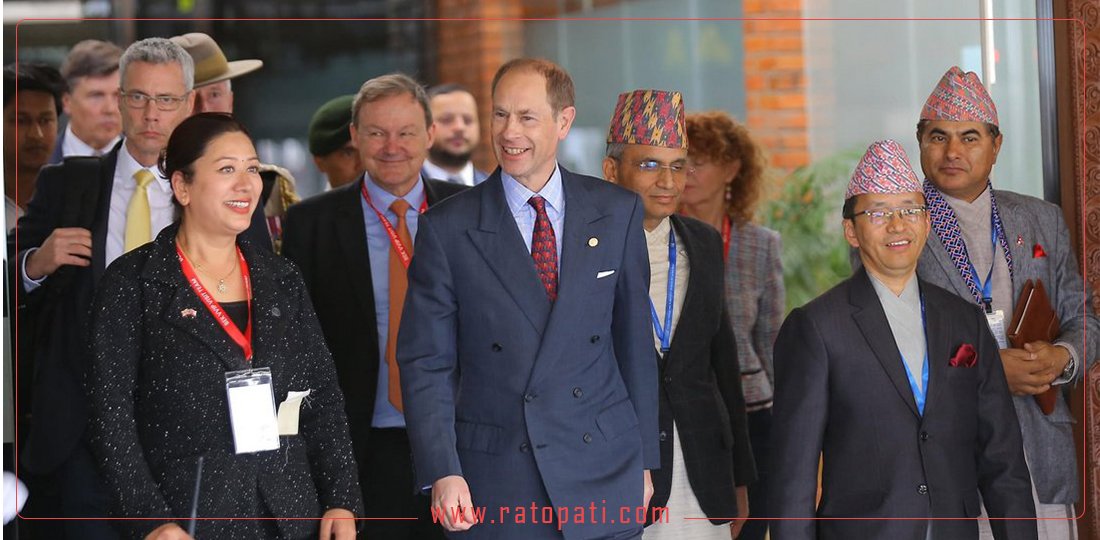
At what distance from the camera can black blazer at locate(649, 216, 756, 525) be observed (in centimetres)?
397

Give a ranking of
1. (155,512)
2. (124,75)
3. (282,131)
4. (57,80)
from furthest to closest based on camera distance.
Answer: (282,131) → (57,80) → (124,75) → (155,512)

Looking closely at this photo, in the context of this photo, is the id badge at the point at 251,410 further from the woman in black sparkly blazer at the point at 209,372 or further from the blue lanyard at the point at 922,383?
the blue lanyard at the point at 922,383

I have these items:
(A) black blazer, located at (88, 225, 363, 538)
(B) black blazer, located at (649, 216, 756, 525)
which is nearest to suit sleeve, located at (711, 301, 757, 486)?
(B) black blazer, located at (649, 216, 756, 525)

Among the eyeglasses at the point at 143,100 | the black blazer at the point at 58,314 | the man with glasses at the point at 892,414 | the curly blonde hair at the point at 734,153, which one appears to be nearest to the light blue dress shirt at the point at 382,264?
the black blazer at the point at 58,314

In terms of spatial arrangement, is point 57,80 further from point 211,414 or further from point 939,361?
point 939,361

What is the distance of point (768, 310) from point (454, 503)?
2.13m

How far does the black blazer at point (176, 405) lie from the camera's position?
10.4ft

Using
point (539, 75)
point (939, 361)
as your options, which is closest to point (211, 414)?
point (539, 75)

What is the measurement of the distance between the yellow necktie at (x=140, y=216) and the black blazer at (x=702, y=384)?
162 centimetres

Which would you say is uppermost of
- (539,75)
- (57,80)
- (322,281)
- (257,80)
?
(257,80)

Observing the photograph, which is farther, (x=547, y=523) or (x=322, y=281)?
(x=322, y=281)

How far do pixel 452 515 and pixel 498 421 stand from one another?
0.92 ft

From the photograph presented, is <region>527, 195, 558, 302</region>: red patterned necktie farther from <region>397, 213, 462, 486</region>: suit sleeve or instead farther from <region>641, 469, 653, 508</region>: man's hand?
<region>641, 469, 653, 508</region>: man's hand

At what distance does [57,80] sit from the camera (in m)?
5.66
